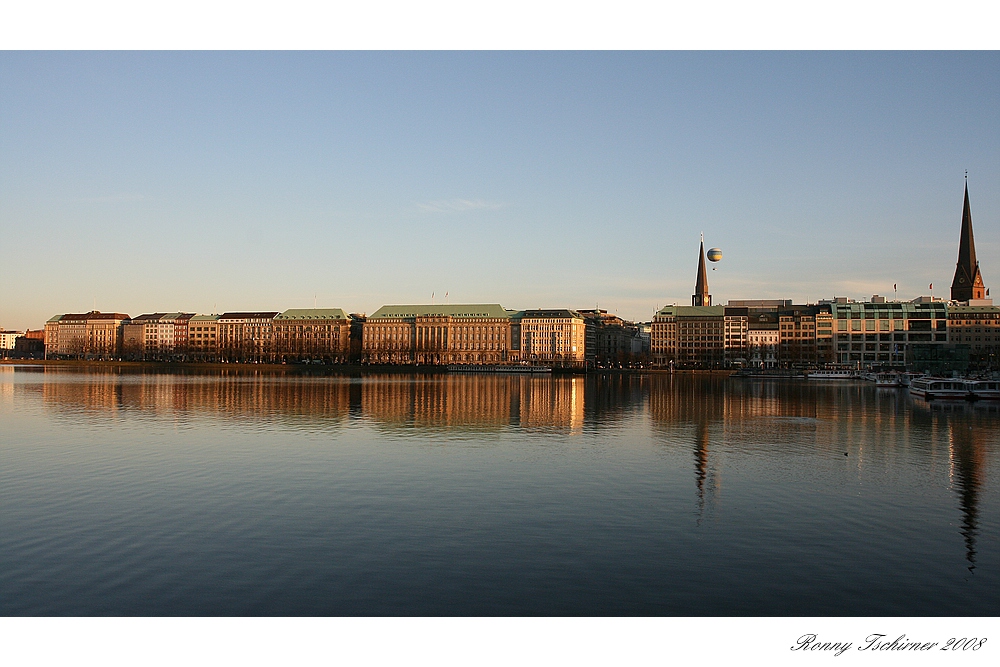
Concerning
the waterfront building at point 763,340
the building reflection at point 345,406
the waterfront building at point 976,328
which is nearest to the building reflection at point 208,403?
the building reflection at point 345,406

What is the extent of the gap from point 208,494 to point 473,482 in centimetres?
680

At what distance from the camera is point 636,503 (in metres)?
19.5

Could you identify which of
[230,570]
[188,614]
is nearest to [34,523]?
[230,570]

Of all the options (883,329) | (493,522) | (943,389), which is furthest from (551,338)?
(493,522)

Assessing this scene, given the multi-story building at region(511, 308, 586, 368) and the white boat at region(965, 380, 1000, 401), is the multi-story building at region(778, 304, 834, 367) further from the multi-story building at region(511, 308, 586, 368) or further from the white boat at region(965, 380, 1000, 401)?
the white boat at region(965, 380, 1000, 401)

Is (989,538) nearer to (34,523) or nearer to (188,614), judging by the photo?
(188,614)

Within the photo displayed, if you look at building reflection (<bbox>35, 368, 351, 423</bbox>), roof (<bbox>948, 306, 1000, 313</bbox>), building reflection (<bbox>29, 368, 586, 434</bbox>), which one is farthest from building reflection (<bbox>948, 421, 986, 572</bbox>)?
roof (<bbox>948, 306, 1000, 313</bbox>)

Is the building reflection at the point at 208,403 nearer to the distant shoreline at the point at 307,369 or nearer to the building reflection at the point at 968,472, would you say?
the building reflection at the point at 968,472

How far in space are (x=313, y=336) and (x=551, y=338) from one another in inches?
2246

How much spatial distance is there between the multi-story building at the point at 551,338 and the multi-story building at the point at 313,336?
4173 centimetres

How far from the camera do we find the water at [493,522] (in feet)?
40.8

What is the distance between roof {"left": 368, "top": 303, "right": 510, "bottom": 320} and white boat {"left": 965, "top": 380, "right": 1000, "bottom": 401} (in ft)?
410

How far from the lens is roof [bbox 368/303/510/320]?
18662cm
